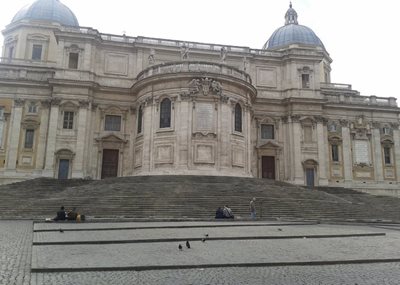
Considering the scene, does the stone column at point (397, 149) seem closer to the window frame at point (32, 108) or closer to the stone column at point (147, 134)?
the stone column at point (147, 134)

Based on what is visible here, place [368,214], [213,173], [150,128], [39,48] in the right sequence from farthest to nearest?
1. [39,48]
2. [150,128]
3. [213,173]
4. [368,214]

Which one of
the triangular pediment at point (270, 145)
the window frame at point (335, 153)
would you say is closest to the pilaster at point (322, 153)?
the window frame at point (335, 153)

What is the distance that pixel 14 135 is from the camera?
3631 centimetres

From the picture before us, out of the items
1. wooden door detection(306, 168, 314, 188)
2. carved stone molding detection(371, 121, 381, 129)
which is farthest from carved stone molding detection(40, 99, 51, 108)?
carved stone molding detection(371, 121, 381, 129)

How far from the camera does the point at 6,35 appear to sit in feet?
155

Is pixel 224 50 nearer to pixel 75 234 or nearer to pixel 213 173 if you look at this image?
pixel 213 173

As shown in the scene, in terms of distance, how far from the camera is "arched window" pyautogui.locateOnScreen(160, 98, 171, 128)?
33750 mm

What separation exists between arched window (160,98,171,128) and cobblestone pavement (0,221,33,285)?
65.0 ft

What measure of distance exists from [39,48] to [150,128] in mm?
21111

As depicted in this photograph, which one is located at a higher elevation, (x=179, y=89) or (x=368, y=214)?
(x=179, y=89)

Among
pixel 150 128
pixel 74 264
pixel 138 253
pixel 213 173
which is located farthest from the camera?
pixel 150 128

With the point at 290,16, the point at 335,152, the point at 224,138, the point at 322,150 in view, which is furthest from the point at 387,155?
the point at 290,16

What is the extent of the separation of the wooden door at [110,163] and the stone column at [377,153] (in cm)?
2791

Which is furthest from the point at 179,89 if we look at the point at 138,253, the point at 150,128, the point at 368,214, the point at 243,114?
the point at 138,253
